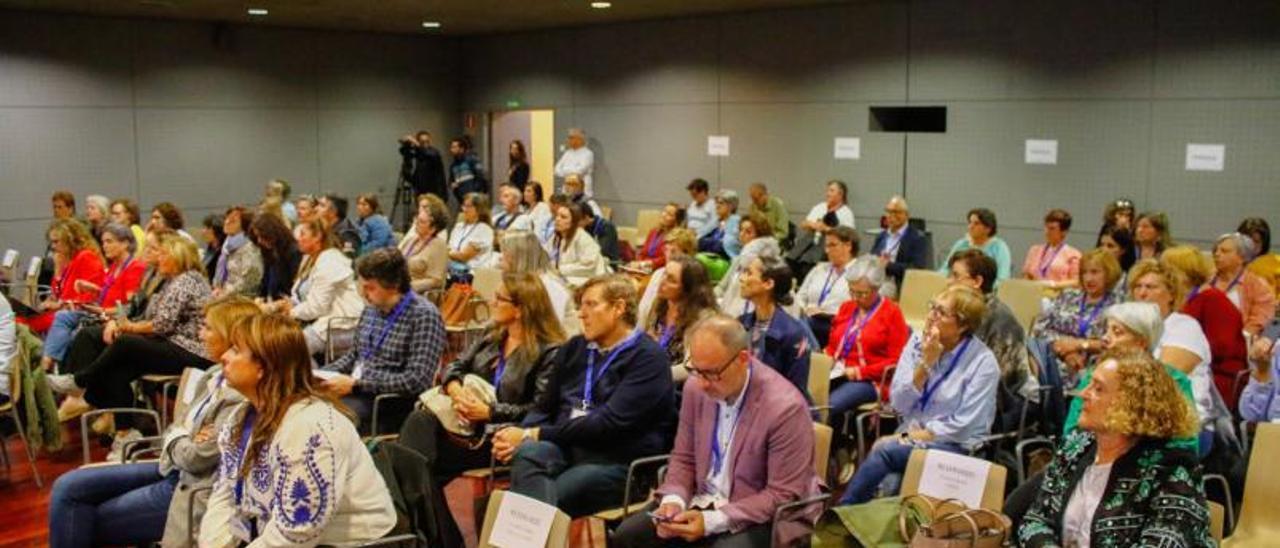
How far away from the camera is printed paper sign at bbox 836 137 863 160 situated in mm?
11867

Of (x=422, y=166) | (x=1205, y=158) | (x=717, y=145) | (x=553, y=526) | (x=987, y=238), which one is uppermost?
(x=717, y=145)

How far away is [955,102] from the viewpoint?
11.0 metres

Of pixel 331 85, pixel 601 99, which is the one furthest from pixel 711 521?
pixel 331 85

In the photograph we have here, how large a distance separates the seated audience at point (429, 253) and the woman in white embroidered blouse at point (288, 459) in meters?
5.59

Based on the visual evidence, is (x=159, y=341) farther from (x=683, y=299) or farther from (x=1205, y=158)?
(x=1205, y=158)

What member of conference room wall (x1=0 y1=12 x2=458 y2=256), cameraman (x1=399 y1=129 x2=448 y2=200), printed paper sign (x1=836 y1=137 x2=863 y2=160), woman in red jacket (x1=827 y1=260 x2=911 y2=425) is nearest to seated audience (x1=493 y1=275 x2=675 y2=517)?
woman in red jacket (x1=827 y1=260 x2=911 y2=425)

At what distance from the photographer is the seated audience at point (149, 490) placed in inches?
143

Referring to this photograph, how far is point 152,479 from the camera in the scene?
4.01 meters

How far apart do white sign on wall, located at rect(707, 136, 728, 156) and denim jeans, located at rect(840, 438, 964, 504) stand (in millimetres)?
9010

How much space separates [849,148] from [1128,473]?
9124mm

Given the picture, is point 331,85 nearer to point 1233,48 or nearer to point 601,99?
point 601,99

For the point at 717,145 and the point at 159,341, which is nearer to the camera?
the point at 159,341

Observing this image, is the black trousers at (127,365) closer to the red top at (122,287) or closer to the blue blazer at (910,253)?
the red top at (122,287)

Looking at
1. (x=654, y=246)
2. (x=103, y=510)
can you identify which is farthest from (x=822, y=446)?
(x=654, y=246)
